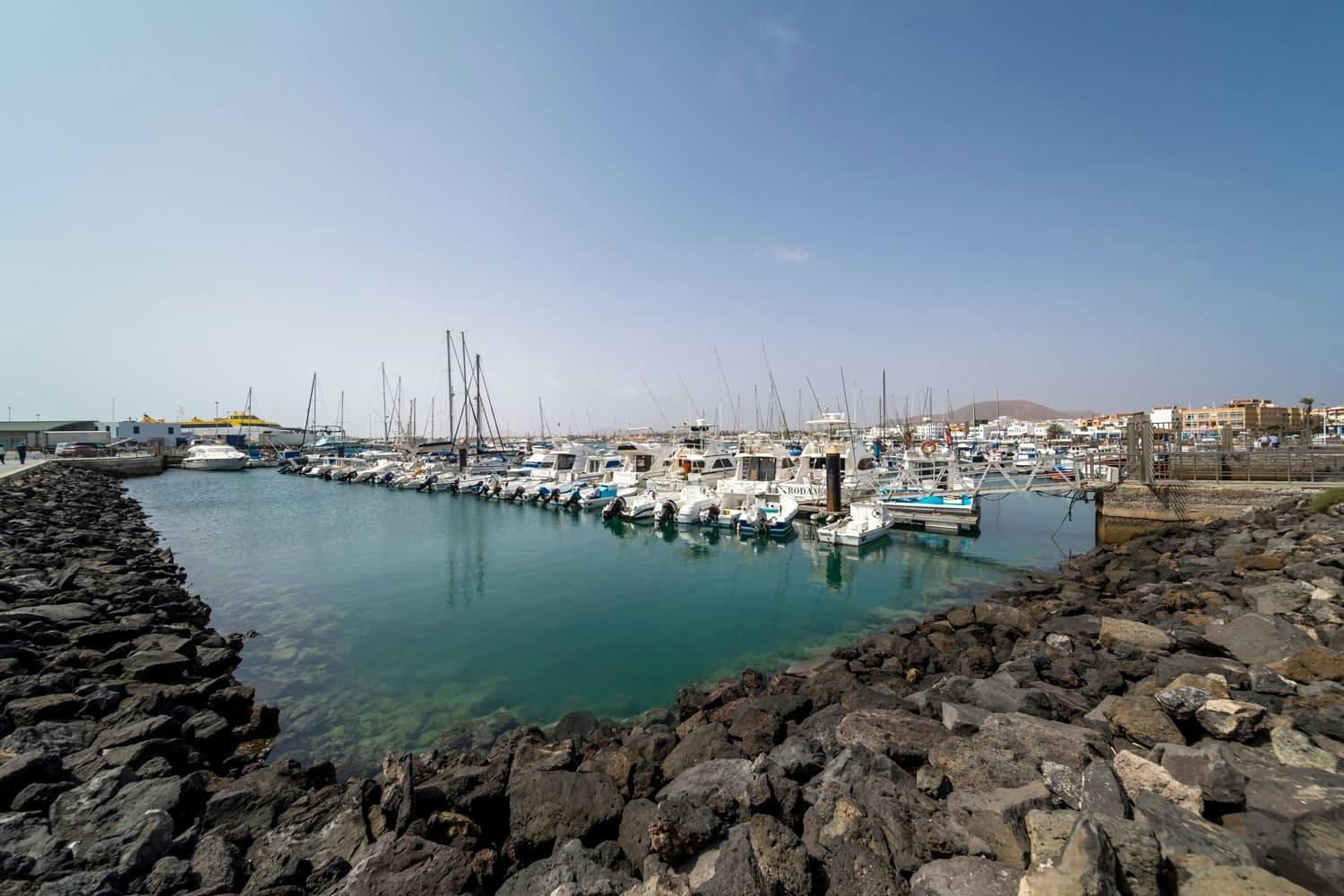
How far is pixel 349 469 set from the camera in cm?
5725

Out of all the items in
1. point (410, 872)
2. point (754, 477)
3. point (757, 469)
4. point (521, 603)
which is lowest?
point (521, 603)

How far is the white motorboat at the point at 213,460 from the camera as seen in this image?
2469 inches

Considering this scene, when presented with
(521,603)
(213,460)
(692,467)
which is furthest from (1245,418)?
(213,460)

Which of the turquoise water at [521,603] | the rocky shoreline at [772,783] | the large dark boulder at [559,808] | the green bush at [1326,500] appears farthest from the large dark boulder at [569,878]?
the green bush at [1326,500]

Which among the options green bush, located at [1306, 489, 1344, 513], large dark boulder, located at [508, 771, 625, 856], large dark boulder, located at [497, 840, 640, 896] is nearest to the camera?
large dark boulder, located at [497, 840, 640, 896]

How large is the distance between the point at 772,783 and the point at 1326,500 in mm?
23469

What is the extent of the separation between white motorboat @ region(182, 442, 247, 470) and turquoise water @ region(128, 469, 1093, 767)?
38120 millimetres

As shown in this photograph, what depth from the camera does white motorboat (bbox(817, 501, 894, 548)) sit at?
75.8 ft

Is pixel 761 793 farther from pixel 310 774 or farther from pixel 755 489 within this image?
pixel 755 489

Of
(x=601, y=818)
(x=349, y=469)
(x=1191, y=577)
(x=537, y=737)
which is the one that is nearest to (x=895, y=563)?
(x=1191, y=577)

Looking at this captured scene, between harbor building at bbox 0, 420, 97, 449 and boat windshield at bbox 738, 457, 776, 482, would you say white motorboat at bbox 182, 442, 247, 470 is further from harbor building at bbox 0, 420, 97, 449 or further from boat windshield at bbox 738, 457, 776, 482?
boat windshield at bbox 738, 457, 776, 482

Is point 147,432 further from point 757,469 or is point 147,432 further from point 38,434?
point 757,469

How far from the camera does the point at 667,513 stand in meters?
29.6

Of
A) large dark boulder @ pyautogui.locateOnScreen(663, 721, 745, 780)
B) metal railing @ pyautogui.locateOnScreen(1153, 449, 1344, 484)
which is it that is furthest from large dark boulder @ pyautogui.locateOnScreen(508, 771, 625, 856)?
metal railing @ pyautogui.locateOnScreen(1153, 449, 1344, 484)
